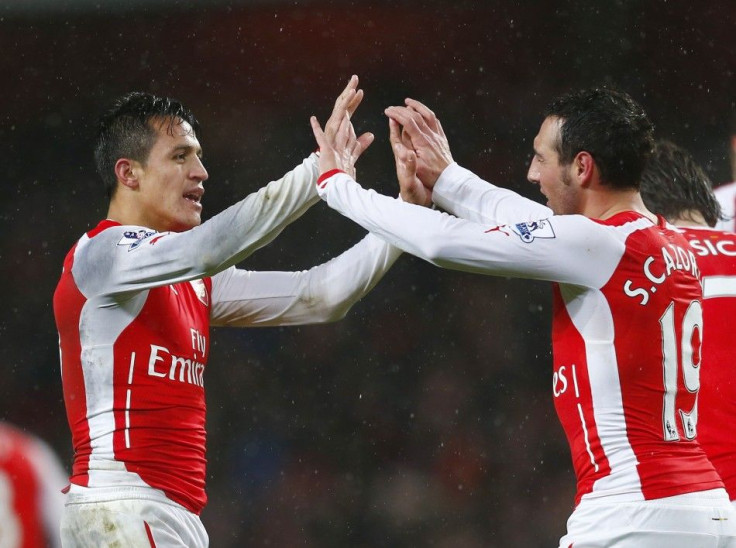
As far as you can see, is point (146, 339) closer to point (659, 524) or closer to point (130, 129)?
point (130, 129)

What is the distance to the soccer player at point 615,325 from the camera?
8.37 feet

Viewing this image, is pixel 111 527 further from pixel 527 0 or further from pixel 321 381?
pixel 527 0

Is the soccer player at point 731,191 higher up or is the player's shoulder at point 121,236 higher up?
the soccer player at point 731,191

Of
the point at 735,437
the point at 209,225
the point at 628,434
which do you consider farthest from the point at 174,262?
the point at 735,437

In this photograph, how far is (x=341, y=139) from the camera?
3.13 meters

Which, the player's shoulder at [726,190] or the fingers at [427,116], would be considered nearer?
the fingers at [427,116]

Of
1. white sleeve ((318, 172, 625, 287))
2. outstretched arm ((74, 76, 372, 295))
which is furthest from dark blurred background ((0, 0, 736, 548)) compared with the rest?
A: white sleeve ((318, 172, 625, 287))

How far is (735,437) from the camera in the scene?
342 centimetres

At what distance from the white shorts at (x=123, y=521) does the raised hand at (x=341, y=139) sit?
107 cm

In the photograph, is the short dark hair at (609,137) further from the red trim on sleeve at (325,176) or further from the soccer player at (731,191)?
the soccer player at (731,191)

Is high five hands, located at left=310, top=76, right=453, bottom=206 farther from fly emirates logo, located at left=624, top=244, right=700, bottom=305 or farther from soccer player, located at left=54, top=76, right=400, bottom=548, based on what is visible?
fly emirates logo, located at left=624, top=244, right=700, bottom=305

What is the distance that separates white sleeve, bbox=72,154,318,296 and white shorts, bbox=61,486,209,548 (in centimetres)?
59

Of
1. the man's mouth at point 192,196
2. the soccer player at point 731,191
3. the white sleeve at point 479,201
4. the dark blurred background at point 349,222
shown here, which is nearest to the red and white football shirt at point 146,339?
the man's mouth at point 192,196

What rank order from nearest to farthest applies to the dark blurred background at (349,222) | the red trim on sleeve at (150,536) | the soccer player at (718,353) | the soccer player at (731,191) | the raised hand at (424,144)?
the red trim on sleeve at (150,536)
the raised hand at (424,144)
the soccer player at (718,353)
the soccer player at (731,191)
the dark blurred background at (349,222)
